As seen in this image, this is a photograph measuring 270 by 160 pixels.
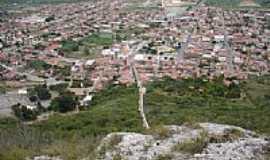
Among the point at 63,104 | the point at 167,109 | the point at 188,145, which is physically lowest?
the point at 63,104

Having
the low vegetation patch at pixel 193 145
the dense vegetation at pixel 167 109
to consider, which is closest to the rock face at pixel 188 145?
the low vegetation patch at pixel 193 145

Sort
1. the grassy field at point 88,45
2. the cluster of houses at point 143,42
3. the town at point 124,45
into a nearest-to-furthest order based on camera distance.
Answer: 1. the town at point 124,45
2. the cluster of houses at point 143,42
3. the grassy field at point 88,45

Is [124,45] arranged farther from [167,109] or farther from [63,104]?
[167,109]

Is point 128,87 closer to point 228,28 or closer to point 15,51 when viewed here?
point 15,51

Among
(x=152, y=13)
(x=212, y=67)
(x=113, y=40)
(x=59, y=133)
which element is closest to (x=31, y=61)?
(x=113, y=40)

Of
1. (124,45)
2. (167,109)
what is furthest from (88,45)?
(167,109)

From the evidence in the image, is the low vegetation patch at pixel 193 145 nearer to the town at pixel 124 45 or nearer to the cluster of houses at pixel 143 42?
the town at pixel 124 45
